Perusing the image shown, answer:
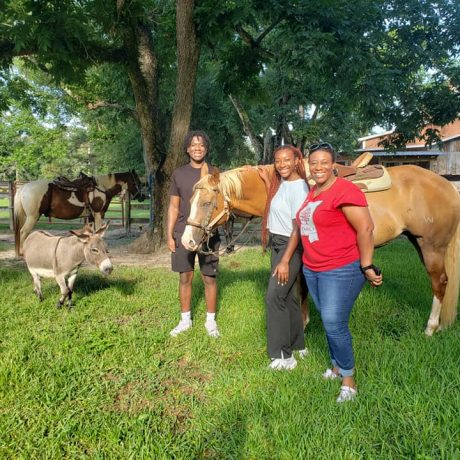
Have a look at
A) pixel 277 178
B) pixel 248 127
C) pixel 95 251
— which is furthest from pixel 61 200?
pixel 248 127

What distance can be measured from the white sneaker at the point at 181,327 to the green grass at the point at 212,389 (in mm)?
99

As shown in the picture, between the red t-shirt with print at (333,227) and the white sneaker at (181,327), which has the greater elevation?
the red t-shirt with print at (333,227)

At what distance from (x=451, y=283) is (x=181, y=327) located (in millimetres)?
3099

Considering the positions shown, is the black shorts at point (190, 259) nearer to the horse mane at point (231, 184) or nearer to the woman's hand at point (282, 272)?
the horse mane at point (231, 184)

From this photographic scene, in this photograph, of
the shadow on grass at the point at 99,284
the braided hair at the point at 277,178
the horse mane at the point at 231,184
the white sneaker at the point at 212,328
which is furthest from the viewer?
the shadow on grass at the point at 99,284

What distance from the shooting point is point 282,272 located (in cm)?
310

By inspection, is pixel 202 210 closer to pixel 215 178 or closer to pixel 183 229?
pixel 215 178

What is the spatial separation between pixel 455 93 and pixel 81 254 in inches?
464

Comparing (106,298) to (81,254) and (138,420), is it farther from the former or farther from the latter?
(138,420)

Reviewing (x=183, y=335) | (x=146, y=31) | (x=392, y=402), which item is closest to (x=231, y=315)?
(x=183, y=335)

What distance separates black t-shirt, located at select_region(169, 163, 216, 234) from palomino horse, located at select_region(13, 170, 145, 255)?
647cm

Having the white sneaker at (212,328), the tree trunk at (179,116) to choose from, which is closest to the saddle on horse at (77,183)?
the tree trunk at (179,116)

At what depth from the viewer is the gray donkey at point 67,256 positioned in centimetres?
491

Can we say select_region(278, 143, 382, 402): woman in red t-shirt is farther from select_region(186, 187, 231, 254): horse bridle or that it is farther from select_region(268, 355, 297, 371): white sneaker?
select_region(186, 187, 231, 254): horse bridle
